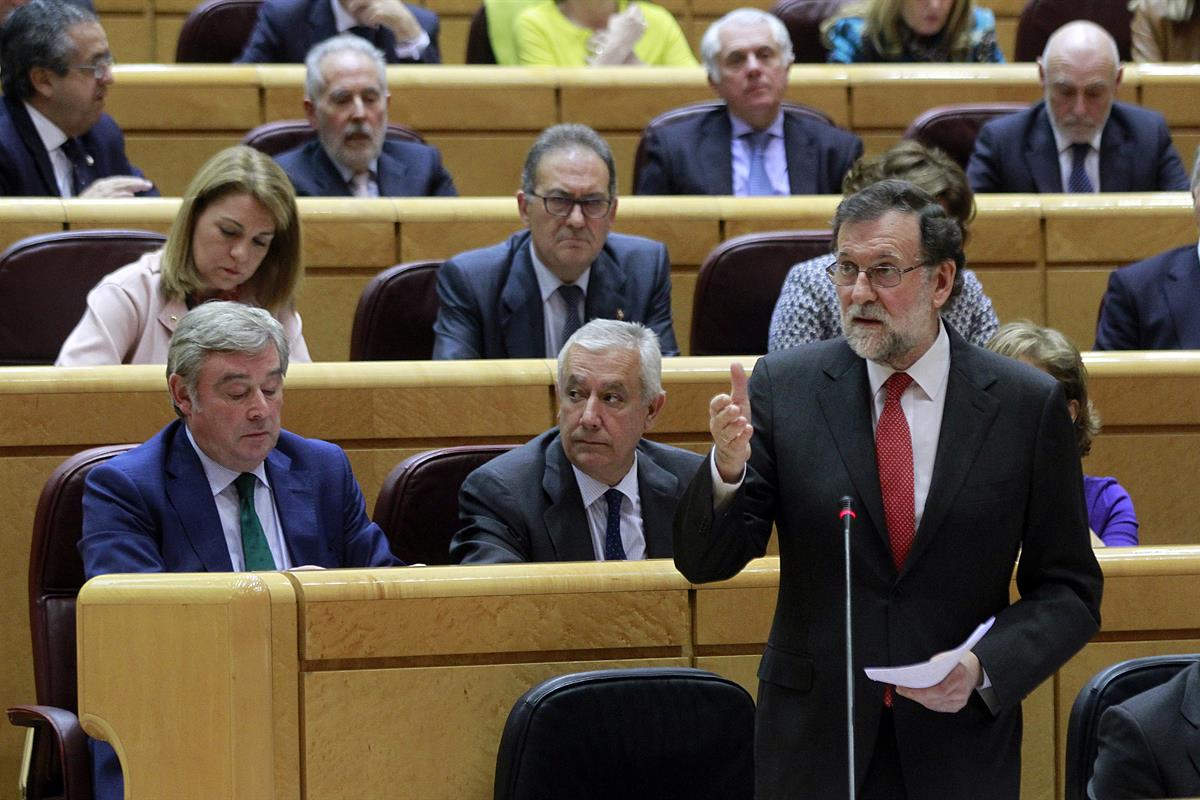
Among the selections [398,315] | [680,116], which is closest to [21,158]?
[398,315]

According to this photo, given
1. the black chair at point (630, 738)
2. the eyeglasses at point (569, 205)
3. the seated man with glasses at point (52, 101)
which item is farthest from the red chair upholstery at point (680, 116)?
the black chair at point (630, 738)

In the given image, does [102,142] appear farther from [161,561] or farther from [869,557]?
[869,557]

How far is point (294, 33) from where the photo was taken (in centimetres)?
378

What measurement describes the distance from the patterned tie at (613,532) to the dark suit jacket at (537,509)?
0.02 metres

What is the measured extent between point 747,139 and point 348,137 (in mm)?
745

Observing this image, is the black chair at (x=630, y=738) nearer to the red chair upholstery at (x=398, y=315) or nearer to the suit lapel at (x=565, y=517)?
the suit lapel at (x=565, y=517)

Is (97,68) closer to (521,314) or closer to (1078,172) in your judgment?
(521,314)

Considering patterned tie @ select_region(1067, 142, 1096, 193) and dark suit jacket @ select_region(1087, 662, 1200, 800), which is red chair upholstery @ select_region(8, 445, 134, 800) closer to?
dark suit jacket @ select_region(1087, 662, 1200, 800)

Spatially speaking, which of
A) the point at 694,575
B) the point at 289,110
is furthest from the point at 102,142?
the point at 694,575

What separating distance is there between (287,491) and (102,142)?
136cm

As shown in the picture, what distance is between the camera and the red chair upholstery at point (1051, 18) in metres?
4.20

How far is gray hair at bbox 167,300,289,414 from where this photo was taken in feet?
6.41

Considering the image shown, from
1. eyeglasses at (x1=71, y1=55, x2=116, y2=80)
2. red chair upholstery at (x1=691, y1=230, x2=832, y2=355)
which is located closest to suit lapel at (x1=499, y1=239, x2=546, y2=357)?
red chair upholstery at (x1=691, y1=230, x2=832, y2=355)

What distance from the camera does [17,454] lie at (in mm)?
2230
